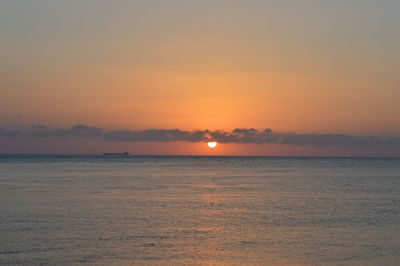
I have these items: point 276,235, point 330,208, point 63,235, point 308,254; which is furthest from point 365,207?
point 63,235

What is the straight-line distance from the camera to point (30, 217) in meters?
36.9

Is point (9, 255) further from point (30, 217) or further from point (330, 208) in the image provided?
point (330, 208)

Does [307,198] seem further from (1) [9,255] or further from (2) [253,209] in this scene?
(1) [9,255]

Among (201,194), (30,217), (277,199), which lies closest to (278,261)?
(30,217)

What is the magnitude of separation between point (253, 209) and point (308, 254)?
17573 mm

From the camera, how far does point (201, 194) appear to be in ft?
191

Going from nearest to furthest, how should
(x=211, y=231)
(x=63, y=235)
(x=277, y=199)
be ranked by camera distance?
(x=63, y=235), (x=211, y=231), (x=277, y=199)

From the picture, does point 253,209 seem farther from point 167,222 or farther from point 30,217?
point 30,217

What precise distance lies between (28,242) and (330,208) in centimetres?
2571

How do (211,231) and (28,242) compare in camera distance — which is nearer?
(28,242)

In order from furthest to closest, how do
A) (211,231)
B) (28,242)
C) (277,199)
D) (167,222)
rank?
(277,199)
(167,222)
(211,231)
(28,242)

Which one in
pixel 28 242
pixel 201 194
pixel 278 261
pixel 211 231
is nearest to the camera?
pixel 278 261

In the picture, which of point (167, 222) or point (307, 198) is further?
point (307, 198)

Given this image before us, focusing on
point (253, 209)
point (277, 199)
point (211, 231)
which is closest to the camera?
point (211, 231)
